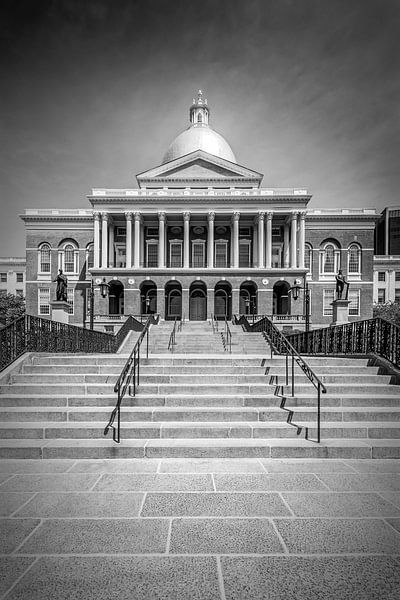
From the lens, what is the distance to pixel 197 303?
4475 centimetres

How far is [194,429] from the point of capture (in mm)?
6953

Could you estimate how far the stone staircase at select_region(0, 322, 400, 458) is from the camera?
645 centimetres

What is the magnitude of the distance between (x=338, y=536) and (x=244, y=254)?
4325cm

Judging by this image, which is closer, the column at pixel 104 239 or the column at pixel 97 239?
the column at pixel 97 239

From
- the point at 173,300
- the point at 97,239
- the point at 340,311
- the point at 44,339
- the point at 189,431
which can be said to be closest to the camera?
the point at 189,431

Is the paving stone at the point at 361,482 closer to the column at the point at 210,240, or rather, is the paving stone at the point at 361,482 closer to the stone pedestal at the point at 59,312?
the stone pedestal at the point at 59,312

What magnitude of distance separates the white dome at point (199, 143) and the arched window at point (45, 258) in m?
24.3

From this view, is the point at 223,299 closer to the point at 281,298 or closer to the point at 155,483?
the point at 281,298

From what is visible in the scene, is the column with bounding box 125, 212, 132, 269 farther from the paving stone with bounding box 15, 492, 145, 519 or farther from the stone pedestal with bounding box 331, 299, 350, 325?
the paving stone with bounding box 15, 492, 145, 519

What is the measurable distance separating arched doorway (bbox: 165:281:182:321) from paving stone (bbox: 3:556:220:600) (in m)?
40.7

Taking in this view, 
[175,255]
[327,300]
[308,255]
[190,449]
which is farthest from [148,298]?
[190,449]

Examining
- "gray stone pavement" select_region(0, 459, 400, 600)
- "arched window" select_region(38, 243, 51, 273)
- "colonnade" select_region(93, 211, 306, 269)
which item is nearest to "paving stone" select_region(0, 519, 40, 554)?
"gray stone pavement" select_region(0, 459, 400, 600)

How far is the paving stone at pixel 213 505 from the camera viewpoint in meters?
4.51

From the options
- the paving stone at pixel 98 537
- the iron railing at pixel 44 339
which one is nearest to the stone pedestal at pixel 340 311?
the iron railing at pixel 44 339
